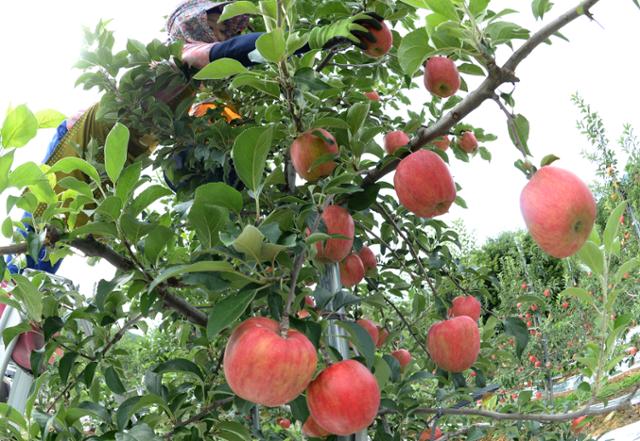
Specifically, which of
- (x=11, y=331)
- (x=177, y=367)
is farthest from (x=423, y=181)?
(x=11, y=331)

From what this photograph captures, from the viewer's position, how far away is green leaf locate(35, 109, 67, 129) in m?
1.03

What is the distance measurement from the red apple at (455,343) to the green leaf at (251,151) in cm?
57

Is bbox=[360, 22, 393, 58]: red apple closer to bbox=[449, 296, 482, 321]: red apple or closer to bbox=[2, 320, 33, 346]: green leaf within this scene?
bbox=[449, 296, 482, 321]: red apple

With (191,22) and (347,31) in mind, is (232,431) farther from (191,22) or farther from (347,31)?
(191,22)

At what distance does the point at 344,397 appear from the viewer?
2.62ft

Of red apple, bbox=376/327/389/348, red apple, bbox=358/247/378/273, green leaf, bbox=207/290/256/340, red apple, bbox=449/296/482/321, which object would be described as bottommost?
red apple, bbox=376/327/389/348

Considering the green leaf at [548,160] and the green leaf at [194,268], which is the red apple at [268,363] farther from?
the green leaf at [548,160]

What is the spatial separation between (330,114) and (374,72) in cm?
62

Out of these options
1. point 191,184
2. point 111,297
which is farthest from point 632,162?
point 111,297

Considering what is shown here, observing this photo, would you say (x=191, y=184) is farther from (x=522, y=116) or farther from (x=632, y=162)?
(x=632, y=162)

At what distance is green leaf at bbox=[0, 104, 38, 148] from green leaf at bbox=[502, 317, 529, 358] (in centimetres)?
100

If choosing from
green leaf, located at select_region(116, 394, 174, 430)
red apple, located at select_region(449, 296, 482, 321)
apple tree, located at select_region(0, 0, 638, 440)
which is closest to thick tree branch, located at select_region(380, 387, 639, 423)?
apple tree, located at select_region(0, 0, 638, 440)

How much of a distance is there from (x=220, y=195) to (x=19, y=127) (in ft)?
1.19

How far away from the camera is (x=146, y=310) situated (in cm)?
93
